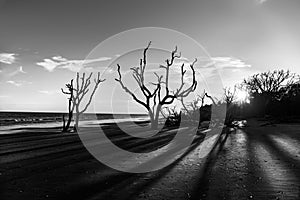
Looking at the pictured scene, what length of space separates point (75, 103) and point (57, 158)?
2025cm

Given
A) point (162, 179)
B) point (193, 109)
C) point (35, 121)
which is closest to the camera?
point (162, 179)

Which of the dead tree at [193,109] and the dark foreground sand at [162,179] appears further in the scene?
the dead tree at [193,109]

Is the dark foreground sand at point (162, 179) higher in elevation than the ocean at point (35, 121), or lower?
lower

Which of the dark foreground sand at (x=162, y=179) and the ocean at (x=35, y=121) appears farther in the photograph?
the ocean at (x=35, y=121)

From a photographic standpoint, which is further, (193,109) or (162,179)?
(193,109)

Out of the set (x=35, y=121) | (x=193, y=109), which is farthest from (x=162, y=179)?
(x=35, y=121)

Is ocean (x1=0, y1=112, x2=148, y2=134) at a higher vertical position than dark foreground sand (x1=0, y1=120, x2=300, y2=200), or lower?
higher

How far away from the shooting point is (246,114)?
53.3 meters

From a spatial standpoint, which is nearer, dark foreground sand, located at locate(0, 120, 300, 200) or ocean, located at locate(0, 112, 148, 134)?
dark foreground sand, located at locate(0, 120, 300, 200)

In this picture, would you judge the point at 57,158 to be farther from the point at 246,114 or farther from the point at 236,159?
the point at 246,114

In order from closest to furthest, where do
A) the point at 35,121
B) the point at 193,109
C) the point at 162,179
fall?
the point at 162,179, the point at 193,109, the point at 35,121

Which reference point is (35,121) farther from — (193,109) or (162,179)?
(162,179)

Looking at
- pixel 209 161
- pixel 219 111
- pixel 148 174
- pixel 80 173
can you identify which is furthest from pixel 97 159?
pixel 219 111

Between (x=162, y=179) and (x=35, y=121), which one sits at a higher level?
(x=35, y=121)
